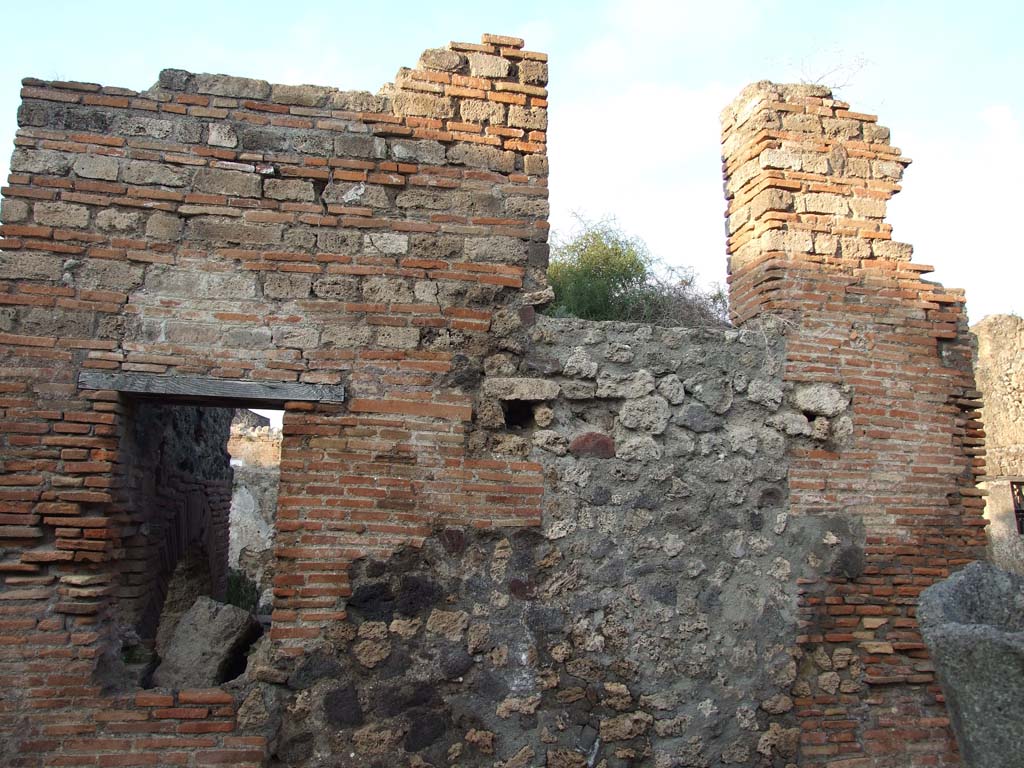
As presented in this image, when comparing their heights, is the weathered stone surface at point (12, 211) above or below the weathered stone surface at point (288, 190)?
below

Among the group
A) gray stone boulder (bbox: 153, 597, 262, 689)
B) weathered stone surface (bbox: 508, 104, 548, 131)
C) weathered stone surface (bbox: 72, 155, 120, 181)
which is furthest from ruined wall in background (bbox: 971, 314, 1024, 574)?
weathered stone surface (bbox: 72, 155, 120, 181)

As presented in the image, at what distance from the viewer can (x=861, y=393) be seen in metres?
4.54

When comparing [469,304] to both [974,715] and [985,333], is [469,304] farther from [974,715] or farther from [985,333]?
[985,333]

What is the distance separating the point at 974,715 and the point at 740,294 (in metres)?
3.18

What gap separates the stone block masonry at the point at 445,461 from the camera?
3650 millimetres

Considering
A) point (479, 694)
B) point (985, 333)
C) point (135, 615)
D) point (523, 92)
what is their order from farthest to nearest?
point (985, 333)
point (523, 92)
point (135, 615)
point (479, 694)

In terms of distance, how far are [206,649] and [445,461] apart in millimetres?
1524

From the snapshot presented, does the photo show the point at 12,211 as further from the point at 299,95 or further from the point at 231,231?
the point at 299,95

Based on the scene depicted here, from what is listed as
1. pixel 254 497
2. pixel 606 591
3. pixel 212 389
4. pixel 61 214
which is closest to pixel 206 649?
pixel 212 389

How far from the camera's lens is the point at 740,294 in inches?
193

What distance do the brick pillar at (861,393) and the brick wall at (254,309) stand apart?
146 centimetres

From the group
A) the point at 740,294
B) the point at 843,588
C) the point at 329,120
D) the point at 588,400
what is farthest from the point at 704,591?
the point at 329,120

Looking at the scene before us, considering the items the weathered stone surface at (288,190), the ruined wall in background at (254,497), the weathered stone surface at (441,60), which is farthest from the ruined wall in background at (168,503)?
the ruined wall in background at (254,497)

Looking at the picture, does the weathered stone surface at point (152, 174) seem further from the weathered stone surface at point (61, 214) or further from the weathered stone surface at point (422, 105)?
the weathered stone surface at point (422, 105)
